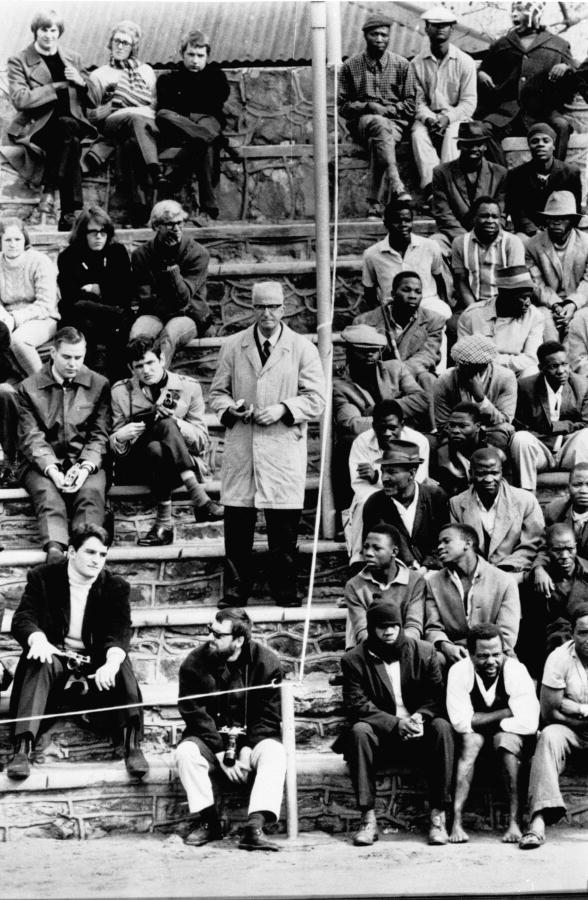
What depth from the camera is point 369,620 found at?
32.2 ft

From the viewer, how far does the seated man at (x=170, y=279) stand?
12.9 meters

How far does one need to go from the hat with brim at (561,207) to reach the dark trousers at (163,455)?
3.47 m

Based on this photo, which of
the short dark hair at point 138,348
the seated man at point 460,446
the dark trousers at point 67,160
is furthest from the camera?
the dark trousers at point 67,160

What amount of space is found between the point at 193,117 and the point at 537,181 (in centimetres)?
256

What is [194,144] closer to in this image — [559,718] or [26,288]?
[26,288]

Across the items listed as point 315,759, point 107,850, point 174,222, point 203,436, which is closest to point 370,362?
point 203,436

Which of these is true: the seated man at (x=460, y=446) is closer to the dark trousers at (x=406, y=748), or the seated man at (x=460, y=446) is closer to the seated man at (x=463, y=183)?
the dark trousers at (x=406, y=748)

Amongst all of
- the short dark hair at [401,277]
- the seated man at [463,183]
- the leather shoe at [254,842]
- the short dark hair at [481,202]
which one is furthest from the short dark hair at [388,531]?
the seated man at [463,183]

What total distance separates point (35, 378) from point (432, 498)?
100 inches

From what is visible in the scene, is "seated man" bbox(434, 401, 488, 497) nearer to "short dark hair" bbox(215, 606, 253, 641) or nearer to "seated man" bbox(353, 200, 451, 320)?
"seated man" bbox(353, 200, 451, 320)

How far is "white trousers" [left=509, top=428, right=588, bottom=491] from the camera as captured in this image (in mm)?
11344

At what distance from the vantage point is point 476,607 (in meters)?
10.2

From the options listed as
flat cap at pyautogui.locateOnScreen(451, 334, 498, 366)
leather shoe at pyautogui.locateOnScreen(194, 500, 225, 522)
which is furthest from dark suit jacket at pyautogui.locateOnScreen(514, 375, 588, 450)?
leather shoe at pyautogui.locateOnScreen(194, 500, 225, 522)

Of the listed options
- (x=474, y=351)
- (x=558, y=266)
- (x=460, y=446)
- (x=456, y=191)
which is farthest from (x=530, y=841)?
(x=456, y=191)
